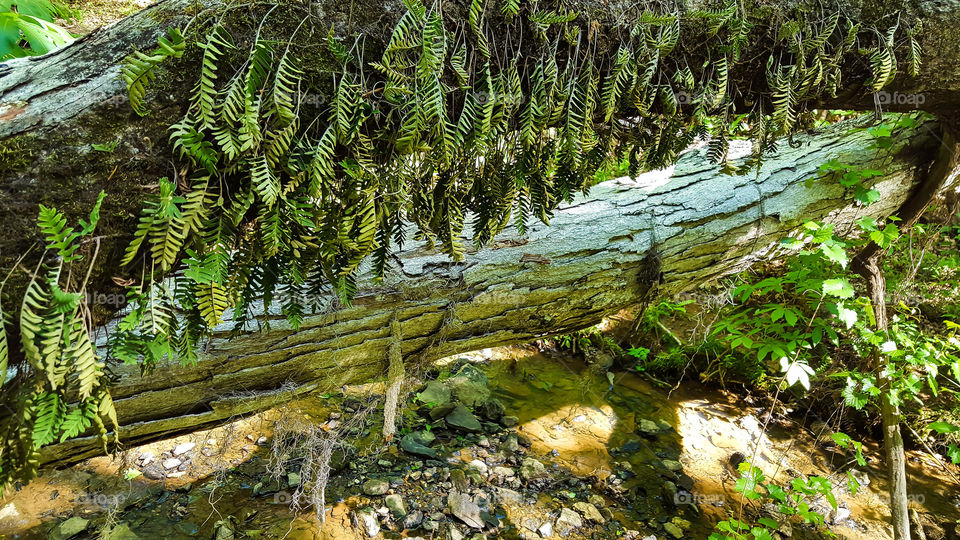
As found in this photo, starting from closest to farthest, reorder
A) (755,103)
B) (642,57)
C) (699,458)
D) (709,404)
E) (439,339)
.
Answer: (642,57) → (755,103) → (439,339) → (699,458) → (709,404)

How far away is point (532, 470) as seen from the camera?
3904 mm

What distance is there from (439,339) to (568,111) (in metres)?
1.27

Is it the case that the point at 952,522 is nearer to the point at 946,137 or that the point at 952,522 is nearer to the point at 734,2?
the point at 946,137

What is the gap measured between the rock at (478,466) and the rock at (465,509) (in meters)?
0.34

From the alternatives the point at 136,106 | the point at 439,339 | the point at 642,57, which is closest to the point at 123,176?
the point at 136,106

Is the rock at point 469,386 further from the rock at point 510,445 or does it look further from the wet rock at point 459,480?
the wet rock at point 459,480

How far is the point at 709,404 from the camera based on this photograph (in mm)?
4961

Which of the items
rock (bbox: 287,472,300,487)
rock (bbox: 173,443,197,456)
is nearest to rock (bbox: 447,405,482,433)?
rock (bbox: 287,472,300,487)

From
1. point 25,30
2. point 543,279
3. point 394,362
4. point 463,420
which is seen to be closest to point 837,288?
point 543,279

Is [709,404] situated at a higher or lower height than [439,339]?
lower

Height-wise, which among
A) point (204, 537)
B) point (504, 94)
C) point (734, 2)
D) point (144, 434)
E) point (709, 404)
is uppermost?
point (734, 2)

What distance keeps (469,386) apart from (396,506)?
1618 millimetres

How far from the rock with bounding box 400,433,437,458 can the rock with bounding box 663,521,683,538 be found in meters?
1.75

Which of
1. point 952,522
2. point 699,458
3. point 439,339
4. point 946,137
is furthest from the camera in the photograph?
point 699,458
